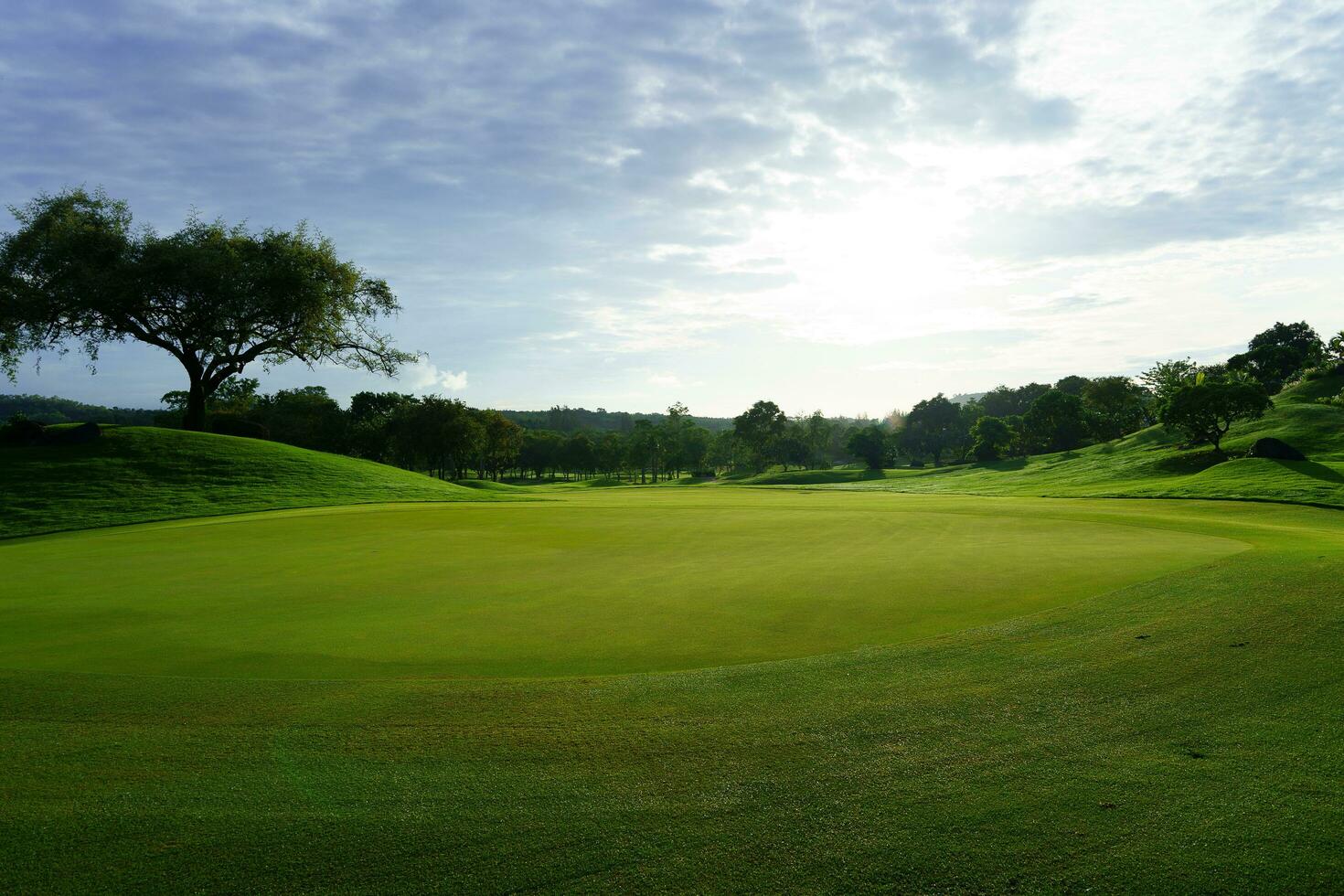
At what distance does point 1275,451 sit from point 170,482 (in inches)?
2497

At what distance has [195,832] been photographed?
13.9 feet

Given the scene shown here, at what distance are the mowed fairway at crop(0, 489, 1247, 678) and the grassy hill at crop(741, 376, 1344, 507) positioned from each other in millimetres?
20214

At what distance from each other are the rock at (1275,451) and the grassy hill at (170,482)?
4820 centimetres

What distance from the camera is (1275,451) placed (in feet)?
141

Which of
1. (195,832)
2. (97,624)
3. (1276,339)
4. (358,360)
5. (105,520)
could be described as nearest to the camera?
(195,832)

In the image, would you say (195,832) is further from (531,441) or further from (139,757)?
(531,441)

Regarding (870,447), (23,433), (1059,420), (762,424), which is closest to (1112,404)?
(1059,420)

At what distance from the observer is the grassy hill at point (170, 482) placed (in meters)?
27.6

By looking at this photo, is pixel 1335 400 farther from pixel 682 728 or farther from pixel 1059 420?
pixel 682 728

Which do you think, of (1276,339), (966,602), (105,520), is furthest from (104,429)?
(1276,339)

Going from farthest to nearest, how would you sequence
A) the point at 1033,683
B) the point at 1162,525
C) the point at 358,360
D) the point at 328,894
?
the point at 358,360, the point at 1162,525, the point at 1033,683, the point at 328,894

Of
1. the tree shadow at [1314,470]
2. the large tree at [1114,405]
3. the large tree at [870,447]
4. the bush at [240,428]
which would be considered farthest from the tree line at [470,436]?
the tree shadow at [1314,470]

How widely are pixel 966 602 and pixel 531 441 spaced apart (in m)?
125

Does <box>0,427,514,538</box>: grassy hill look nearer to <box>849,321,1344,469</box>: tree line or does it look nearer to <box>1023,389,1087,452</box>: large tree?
<box>849,321,1344,469</box>: tree line
